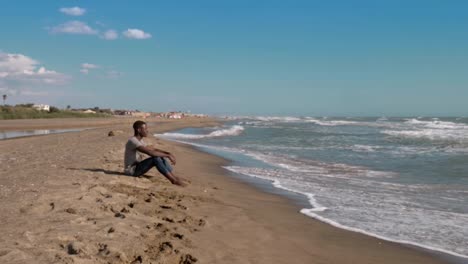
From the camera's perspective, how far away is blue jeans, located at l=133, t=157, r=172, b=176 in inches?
376

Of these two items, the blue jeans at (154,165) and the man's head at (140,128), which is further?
the man's head at (140,128)

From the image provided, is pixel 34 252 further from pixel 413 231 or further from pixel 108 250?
pixel 413 231

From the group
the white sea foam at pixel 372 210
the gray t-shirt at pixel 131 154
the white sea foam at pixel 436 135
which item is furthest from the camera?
the white sea foam at pixel 436 135

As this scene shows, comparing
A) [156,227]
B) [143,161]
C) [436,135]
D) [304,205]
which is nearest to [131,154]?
[143,161]

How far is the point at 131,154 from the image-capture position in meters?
9.82

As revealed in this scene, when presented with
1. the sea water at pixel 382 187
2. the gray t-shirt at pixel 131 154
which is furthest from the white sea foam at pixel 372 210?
the gray t-shirt at pixel 131 154

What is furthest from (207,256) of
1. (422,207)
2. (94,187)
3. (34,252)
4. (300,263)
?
(422,207)

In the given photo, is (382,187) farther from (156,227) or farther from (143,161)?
(156,227)

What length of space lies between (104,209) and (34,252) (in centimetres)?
197

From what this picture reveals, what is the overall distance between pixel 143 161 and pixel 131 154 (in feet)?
0.99

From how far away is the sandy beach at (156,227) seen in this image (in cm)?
478

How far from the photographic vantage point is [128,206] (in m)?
6.85

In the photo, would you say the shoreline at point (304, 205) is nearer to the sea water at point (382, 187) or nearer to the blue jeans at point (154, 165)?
the sea water at point (382, 187)

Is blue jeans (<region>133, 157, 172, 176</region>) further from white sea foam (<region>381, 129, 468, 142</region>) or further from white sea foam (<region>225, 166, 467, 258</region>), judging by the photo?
white sea foam (<region>381, 129, 468, 142</region>)
